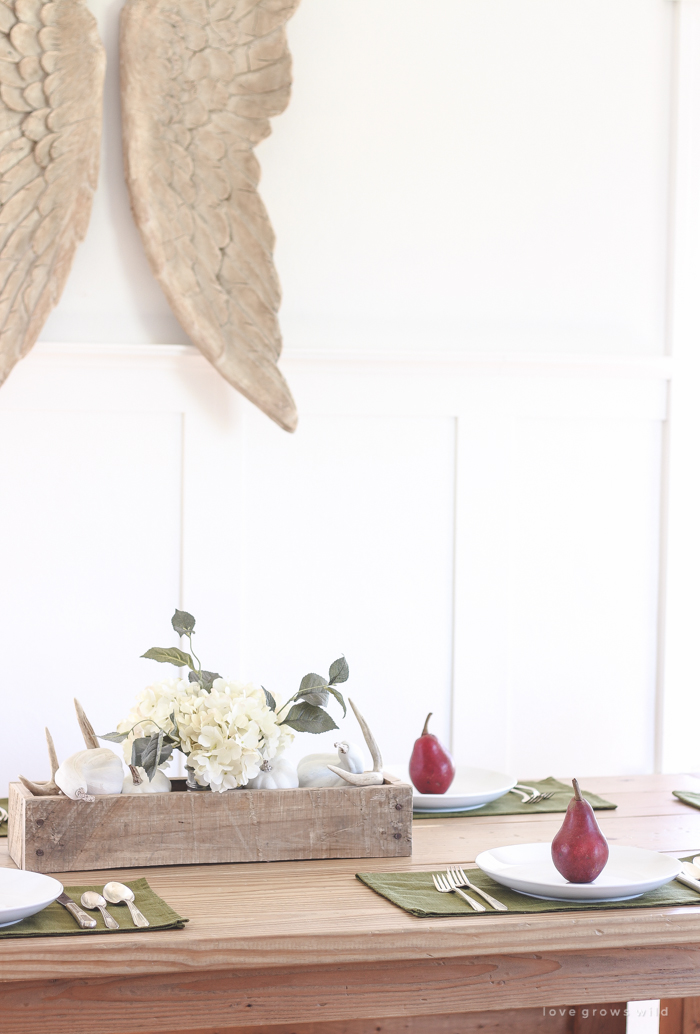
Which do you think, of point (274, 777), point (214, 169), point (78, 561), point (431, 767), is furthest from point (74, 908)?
point (214, 169)

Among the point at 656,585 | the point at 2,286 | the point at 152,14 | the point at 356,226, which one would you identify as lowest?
the point at 656,585

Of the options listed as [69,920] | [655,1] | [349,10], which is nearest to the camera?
[69,920]

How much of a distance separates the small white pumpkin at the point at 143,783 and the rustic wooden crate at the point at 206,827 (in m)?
0.03

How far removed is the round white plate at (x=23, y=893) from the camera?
1.05m

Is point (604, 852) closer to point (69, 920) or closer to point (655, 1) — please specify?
point (69, 920)

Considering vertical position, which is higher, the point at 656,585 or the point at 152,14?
the point at 152,14

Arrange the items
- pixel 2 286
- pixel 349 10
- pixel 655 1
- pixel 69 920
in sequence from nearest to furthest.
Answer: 1. pixel 69 920
2. pixel 2 286
3. pixel 349 10
4. pixel 655 1

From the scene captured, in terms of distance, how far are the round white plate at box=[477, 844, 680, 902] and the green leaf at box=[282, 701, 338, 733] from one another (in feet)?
0.84

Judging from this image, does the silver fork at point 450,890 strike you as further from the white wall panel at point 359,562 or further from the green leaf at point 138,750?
the white wall panel at point 359,562

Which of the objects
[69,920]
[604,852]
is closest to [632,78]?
[604,852]

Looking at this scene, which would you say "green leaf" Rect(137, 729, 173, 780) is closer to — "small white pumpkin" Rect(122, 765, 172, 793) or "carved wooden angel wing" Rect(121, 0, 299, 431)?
"small white pumpkin" Rect(122, 765, 172, 793)

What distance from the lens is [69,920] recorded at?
109cm

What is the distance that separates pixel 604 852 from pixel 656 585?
1.69 metres

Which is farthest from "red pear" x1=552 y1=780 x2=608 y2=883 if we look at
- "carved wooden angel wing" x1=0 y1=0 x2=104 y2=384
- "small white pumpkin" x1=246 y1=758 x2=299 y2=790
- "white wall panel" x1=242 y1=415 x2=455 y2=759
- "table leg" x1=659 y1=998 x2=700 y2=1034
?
"carved wooden angel wing" x1=0 y1=0 x2=104 y2=384
